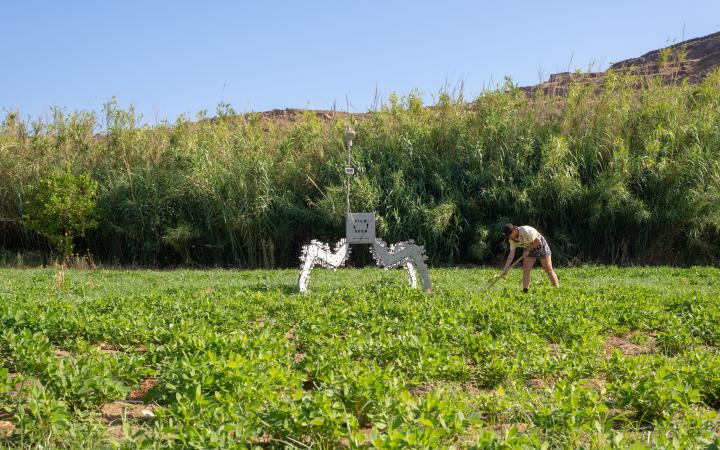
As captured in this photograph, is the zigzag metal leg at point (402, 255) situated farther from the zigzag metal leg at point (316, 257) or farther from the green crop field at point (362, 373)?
the green crop field at point (362, 373)

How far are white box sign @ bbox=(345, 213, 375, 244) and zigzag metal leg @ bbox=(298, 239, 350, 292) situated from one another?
237mm

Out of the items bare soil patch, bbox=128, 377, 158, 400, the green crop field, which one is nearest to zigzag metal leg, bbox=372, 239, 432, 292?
the green crop field

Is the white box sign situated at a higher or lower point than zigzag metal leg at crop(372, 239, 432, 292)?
higher

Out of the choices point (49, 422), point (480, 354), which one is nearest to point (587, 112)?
point (480, 354)

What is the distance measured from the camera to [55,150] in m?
16.5

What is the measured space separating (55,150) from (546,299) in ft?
43.3

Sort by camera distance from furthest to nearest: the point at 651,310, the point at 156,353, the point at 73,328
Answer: the point at 651,310
the point at 73,328
the point at 156,353

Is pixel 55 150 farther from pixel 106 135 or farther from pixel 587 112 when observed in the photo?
pixel 587 112

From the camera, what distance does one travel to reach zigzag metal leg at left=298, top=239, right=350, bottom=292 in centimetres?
875

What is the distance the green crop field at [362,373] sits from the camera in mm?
3098

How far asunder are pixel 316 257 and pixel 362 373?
5.36 meters

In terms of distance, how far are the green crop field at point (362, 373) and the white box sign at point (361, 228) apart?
1.56 m

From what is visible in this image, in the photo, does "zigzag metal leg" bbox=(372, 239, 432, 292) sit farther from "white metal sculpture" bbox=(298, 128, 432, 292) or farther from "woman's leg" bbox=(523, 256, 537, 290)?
"woman's leg" bbox=(523, 256, 537, 290)

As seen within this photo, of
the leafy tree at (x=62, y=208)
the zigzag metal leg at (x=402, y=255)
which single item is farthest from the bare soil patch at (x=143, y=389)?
the leafy tree at (x=62, y=208)
